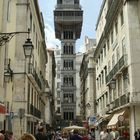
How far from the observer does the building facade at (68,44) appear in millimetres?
129500

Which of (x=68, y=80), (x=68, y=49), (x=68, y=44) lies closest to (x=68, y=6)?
(x=68, y=44)

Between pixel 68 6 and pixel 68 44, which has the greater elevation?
pixel 68 6

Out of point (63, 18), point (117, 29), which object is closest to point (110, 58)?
point (117, 29)

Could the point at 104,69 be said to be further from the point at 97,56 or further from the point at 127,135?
the point at 127,135

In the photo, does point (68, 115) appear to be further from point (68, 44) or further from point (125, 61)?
point (125, 61)

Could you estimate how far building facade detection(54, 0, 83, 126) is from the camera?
130 meters

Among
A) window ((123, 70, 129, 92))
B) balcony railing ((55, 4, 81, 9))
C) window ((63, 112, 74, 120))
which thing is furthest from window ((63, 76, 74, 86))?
window ((123, 70, 129, 92))

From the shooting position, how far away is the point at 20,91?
30.5 meters

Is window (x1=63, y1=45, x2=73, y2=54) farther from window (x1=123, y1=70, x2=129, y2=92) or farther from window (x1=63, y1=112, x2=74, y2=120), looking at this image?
window (x1=123, y1=70, x2=129, y2=92)

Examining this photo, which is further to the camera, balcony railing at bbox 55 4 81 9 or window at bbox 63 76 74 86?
balcony railing at bbox 55 4 81 9

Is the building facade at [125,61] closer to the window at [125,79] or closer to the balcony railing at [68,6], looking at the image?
the window at [125,79]

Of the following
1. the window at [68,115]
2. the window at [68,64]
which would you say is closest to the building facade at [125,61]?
the window at [68,115]

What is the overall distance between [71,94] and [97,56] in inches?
2965

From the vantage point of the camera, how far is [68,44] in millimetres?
143625
